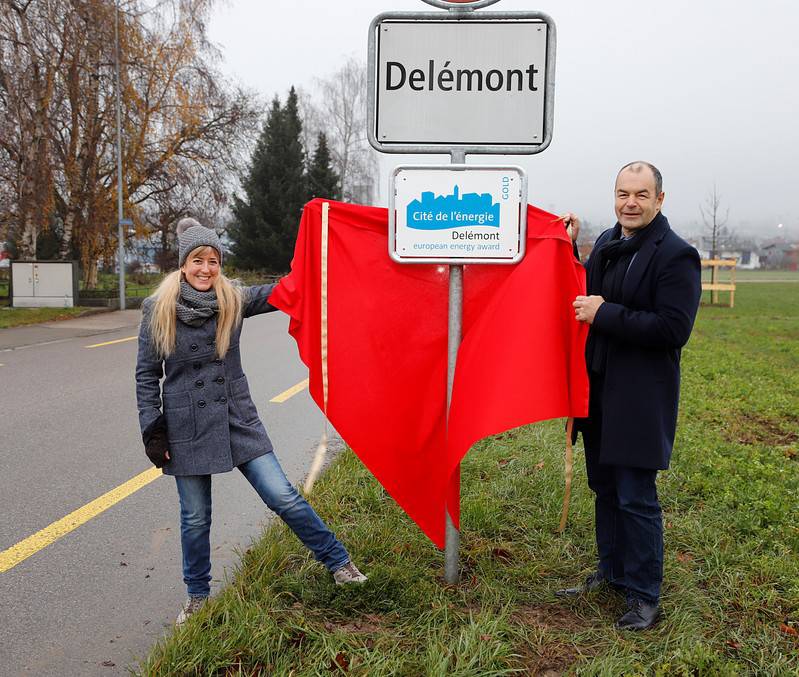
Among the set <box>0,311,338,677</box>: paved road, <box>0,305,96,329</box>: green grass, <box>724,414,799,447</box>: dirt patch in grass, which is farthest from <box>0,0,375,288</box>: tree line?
<box>724,414,799,447</box>: dirt patch in grass

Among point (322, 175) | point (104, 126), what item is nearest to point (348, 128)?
point (322, 175)

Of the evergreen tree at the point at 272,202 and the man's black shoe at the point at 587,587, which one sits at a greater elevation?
the evergreen tree at the point at 272,202

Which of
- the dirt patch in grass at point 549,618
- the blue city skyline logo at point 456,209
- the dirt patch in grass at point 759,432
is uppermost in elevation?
the blue city skyline logo at point 456,209

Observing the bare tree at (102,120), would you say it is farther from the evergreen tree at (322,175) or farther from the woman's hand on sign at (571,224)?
the woman's hand on sign at (571,224)

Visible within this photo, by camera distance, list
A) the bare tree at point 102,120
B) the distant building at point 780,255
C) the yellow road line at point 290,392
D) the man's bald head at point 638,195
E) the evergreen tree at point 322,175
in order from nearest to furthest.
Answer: the man's bald head at point 638,195 < the yellow road line at point 290,392 < the bare tree at point 102,120 < the evergreen tree at point 322,175 < the distant building at point 780,255

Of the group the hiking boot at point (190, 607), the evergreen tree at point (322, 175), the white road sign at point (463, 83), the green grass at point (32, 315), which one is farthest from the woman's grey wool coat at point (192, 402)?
the evergreen tree at point (322, 175)

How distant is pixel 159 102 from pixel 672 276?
2349 cm

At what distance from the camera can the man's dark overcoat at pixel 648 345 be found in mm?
2893

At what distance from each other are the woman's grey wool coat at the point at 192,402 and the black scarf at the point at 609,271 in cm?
158

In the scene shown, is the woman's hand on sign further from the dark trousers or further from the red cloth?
the dark trousers

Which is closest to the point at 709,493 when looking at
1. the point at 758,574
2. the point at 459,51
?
the point at 758,574

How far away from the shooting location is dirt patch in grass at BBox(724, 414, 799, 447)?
6.14 meters

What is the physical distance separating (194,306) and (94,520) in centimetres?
204

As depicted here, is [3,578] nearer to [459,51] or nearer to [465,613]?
[465,613]
